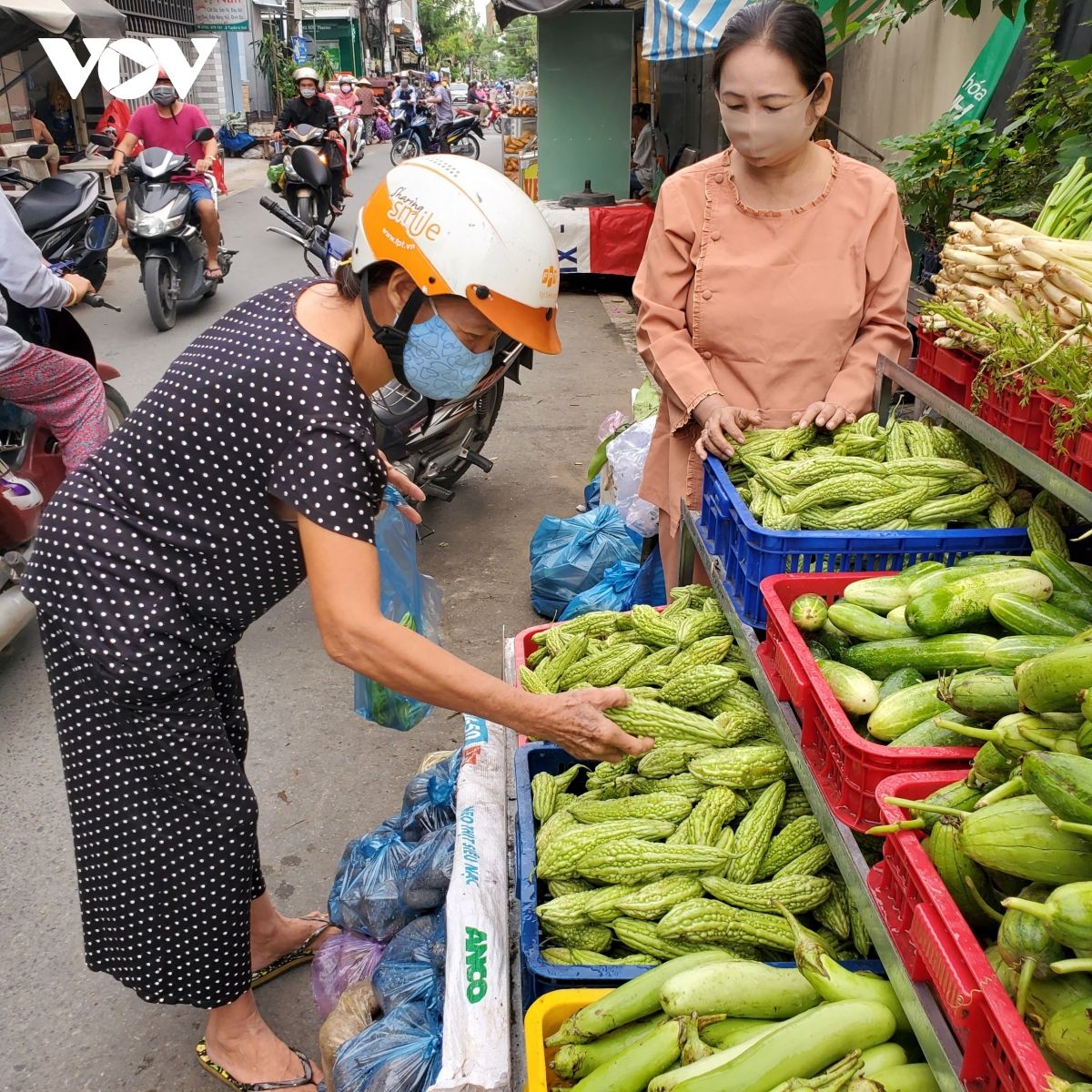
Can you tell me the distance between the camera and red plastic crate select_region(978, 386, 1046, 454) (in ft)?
6.85

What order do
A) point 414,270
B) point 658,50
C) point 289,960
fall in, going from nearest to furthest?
point 414,270, point 289,960, point 658,50

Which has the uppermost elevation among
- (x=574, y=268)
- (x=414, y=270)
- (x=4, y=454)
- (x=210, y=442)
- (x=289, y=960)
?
(x=414, y=270)

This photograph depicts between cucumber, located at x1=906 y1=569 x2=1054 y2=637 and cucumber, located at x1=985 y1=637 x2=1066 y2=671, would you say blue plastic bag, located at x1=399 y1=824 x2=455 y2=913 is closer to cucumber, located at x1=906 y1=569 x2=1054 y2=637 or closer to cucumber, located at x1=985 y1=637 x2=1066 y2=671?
cucumber, located at x1=906 y1=569 x2=1054 y2=637

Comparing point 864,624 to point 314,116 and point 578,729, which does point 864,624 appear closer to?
point 578,729

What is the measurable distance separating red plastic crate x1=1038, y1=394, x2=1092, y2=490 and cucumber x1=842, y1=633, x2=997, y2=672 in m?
0.35

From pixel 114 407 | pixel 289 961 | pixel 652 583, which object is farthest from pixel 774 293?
pixel 114 407

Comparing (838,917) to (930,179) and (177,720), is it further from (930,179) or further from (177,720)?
(930,179)

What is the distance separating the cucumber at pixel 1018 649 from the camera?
5.71 ft

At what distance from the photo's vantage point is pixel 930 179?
5.08 m

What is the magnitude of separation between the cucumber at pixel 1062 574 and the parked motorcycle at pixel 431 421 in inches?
114

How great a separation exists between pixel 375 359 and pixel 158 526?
1.80 feet

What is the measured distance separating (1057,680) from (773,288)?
1.81m

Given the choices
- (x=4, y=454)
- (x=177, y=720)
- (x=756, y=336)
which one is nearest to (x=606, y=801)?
(x=177, y=720)

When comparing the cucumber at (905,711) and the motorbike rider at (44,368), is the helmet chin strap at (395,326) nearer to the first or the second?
the cucumber at (905,711)
